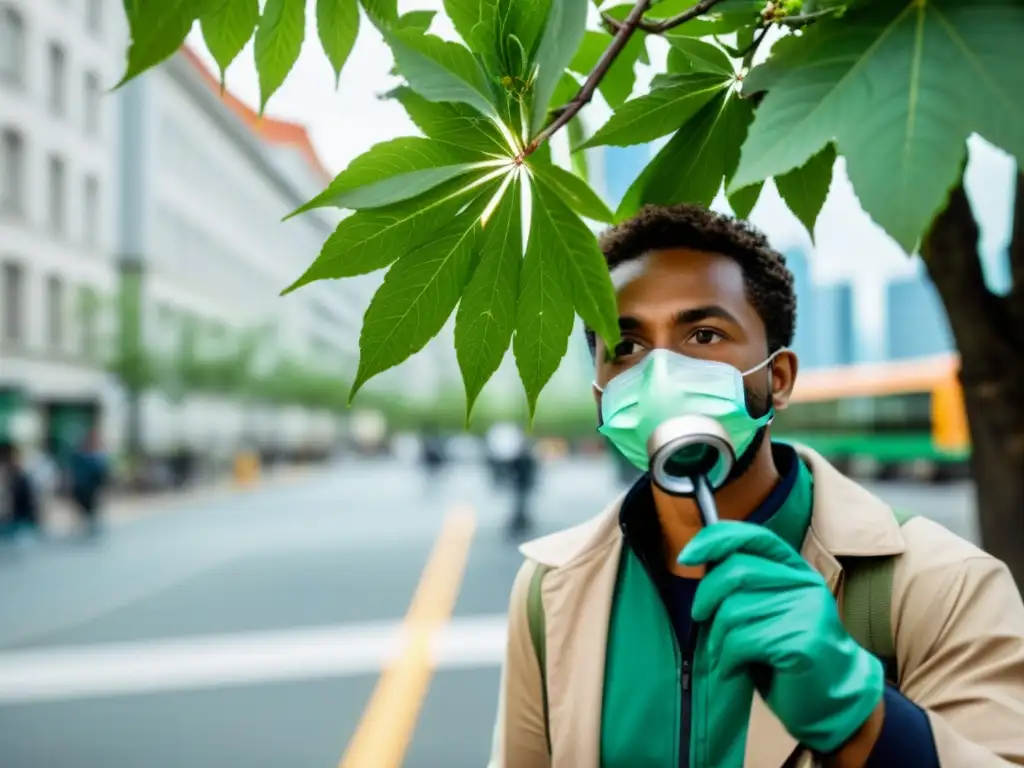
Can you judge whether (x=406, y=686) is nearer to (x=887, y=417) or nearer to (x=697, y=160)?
(x=697, y=160)

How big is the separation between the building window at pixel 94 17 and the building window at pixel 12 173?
543cm

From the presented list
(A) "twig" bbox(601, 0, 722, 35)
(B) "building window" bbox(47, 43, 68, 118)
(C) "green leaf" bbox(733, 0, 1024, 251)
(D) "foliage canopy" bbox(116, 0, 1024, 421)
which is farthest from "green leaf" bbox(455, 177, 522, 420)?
(B) "building window" bbox(47, 43, 68, 118)

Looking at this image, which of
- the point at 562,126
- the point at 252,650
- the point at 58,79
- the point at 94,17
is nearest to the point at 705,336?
the point at 562,126

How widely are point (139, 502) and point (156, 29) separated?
2705 centimetres

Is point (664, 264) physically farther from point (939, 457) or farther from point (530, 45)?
point (939, 457)

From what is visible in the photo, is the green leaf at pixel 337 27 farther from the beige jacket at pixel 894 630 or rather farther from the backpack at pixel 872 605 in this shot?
the backpack at pixel 872 605

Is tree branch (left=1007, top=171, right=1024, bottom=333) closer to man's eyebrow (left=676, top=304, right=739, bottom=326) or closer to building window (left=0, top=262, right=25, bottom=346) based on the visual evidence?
man's eyebrow (left=676, top=304, right=739, bottom=326)

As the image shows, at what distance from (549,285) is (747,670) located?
44 centimetres

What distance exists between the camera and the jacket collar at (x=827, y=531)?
4.44 ft

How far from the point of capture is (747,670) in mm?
1051

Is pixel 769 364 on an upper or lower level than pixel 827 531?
upper

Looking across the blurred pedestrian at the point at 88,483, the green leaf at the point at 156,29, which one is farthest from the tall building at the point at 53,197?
the green leaf at the point at 156,29

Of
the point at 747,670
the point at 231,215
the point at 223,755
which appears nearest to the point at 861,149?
Answer: the point at 747,670

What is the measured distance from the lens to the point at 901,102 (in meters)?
0.72
